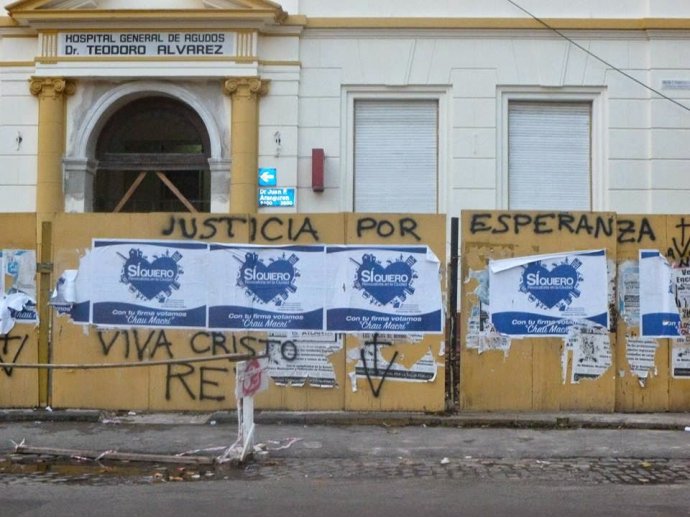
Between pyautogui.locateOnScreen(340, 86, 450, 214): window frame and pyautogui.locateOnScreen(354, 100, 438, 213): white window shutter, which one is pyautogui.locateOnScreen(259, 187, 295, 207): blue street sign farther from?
pyautogui.locateOnScreen(354, 100, 438, 213): white window shutter

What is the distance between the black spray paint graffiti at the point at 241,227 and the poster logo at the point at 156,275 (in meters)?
0.32

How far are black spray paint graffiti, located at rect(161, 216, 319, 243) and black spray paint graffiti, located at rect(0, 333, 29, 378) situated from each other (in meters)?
2.17

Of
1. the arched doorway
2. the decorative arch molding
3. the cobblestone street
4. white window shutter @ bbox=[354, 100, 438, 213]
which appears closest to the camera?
the cobblestone street

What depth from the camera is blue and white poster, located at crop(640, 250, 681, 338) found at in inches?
388

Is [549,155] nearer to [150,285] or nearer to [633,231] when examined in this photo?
[633,231]

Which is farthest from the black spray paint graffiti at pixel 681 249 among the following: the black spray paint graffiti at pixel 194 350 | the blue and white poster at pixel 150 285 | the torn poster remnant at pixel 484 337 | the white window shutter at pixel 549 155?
the blue and white poster at pixel 150 285

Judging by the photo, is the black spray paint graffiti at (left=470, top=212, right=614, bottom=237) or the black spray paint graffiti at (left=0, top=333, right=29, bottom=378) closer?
the black spray paint graffiti at (left=470, top=212, right=614, bottom=237)

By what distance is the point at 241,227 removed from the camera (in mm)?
9891

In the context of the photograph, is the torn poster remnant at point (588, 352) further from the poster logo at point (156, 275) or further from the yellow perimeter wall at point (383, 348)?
the poster logo at point (156, 275)

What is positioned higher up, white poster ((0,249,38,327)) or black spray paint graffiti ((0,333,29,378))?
white poster ((0,249,38,327))

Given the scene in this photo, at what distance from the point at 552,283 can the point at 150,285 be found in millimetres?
4821

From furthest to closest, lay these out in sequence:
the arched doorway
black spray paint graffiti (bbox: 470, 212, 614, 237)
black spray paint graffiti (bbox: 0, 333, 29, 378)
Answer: the arched doorway, black spray paint graffiti (bbox: 0, 333, 29, 378), black spray paint graffiti (bbox: 470, 212, 614, 237)

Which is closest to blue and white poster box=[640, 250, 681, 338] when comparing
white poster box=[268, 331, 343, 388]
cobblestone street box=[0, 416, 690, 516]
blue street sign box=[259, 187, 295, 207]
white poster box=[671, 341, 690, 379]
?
white poster box=[671, 341, 690, 379]

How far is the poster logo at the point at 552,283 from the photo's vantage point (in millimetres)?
9797
